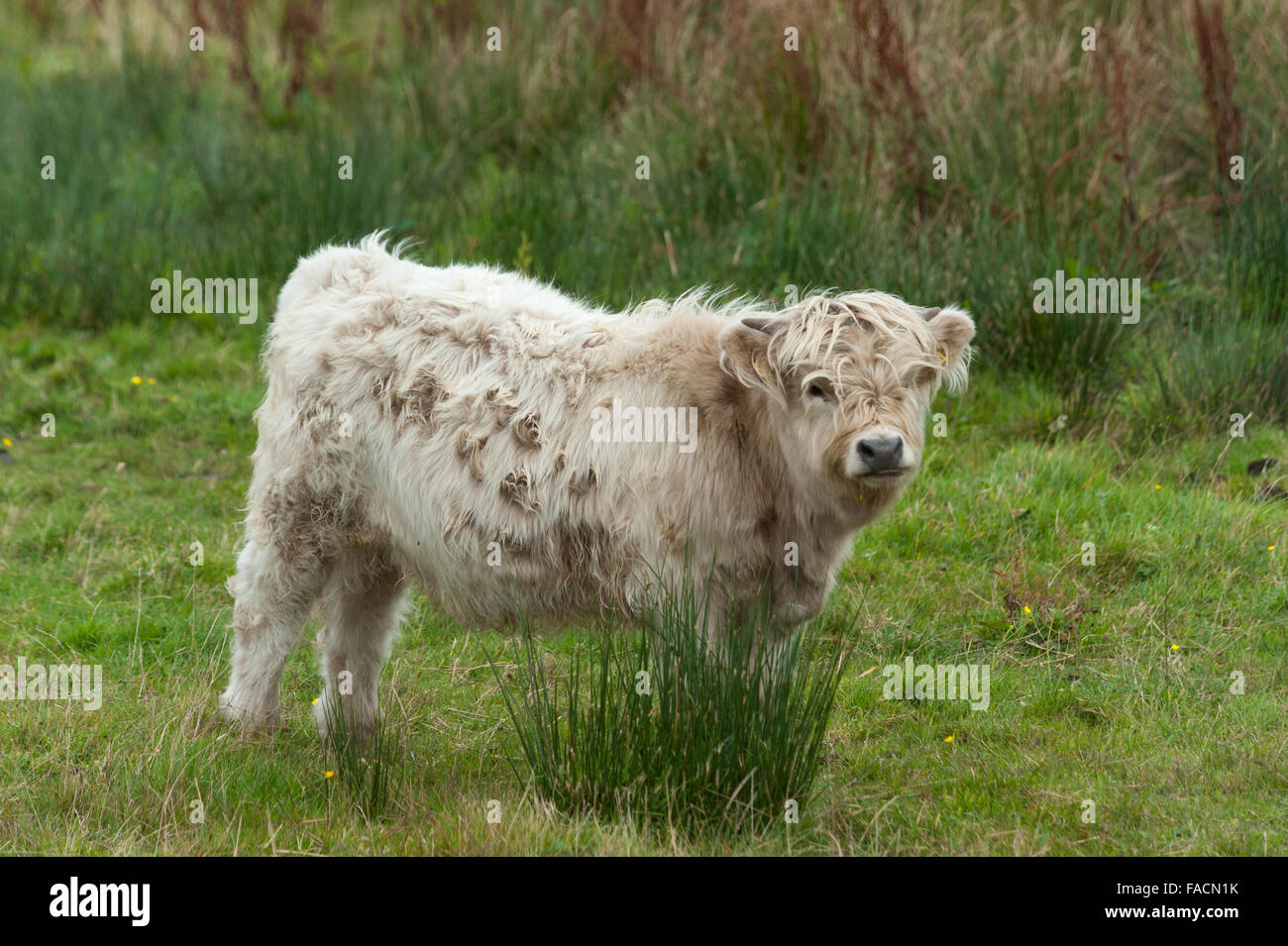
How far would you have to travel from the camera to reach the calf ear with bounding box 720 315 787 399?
183 inches

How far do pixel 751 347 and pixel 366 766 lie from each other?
5.99ft

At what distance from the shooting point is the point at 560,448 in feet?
15.6

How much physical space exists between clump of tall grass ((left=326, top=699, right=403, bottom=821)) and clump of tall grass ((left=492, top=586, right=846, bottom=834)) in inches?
23.4

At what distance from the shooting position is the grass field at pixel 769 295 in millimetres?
4836
